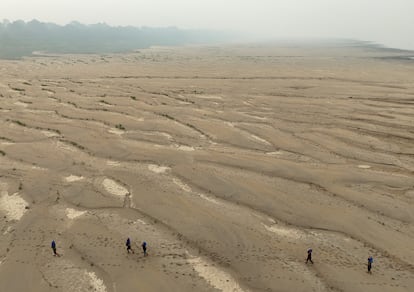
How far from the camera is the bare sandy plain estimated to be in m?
16.3

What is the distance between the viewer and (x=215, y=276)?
52.5 feet

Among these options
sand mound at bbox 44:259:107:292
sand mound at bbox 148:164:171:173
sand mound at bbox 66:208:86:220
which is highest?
sand mound at bbox 148:164:171:173

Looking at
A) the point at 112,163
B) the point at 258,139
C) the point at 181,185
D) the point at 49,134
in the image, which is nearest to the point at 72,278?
the point at 181,185

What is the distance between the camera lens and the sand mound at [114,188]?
2262cm

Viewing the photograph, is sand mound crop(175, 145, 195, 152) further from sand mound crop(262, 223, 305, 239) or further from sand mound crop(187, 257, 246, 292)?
sand mound crop(187, 257, 246, 292)

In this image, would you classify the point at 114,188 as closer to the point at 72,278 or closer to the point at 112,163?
the point at 112,163

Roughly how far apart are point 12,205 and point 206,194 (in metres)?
11.2

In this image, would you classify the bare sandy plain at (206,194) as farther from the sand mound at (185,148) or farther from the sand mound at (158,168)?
the sand mound at (185,148)

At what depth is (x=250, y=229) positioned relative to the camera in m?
19.1

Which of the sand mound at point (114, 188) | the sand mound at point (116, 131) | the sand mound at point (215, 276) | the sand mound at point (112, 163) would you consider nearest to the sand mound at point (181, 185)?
the sand mound at point (114, 188)

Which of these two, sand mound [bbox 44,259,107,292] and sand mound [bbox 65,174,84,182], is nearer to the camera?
sand mound [bbox 44,259,107,292]

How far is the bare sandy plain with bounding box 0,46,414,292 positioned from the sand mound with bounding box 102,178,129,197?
0.06 metres

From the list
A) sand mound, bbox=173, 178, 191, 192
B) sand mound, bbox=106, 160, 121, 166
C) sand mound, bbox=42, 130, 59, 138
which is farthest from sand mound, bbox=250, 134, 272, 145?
sand mound, bbox=42, 130, 59, 138

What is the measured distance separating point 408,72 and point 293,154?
55.3 metres
